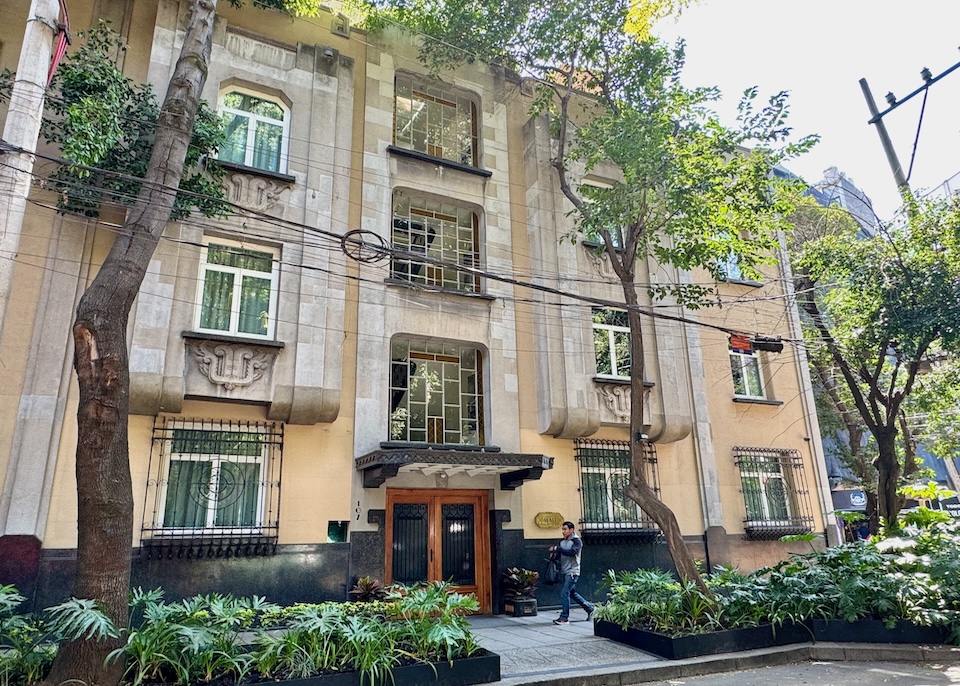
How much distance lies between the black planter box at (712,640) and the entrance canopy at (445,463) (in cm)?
320

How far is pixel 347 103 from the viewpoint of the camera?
13156 mm

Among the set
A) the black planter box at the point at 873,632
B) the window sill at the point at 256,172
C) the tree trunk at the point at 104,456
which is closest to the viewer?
the tree trunk at the point at 104,456

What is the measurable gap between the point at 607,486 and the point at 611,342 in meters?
3.31

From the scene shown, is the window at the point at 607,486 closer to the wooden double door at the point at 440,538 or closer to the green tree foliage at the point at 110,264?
the wooden double door at the point at 440,538

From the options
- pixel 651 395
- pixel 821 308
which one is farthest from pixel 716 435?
pixel 821 308

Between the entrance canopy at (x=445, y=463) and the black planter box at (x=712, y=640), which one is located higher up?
the entrance canopy at (x=445, y=463)

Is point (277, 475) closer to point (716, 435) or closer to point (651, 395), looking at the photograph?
point (651, 395)

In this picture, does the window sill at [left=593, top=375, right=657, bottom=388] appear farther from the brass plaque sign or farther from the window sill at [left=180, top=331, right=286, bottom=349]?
the window sill at [left=180, top=331, right=286, bottom=349]

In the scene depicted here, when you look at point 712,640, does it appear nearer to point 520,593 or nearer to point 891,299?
point 520,593

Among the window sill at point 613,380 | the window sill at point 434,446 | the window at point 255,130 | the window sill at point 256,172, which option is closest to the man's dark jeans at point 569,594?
the window sill at point 434,446

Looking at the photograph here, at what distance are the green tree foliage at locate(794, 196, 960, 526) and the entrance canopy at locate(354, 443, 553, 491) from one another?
282 inches

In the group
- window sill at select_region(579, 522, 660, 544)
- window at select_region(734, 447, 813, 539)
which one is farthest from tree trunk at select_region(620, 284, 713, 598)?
window at select_region(734, 447, 813, 539)

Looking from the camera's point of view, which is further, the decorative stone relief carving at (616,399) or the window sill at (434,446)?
the decorative stone relief carving at (616,399)

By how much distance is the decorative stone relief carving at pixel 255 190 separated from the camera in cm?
1171
